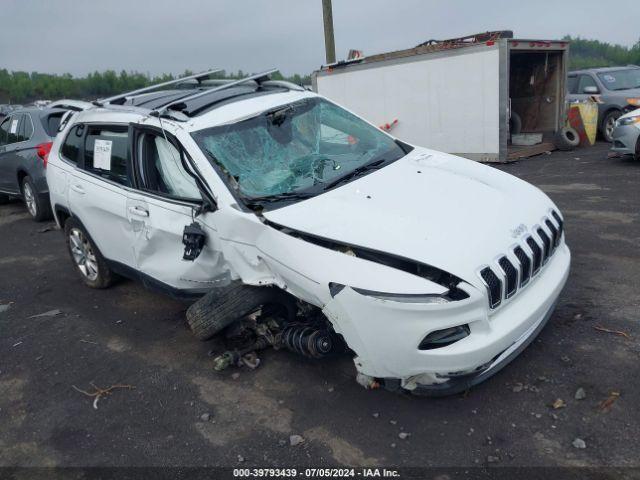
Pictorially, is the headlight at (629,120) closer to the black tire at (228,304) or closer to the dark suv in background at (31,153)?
the black tire at (228,304)

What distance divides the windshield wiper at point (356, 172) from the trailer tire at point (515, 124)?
9851 mm

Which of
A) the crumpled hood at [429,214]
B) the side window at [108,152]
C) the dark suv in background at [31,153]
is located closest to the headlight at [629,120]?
the crumpled hood at [429,214]

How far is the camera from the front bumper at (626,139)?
9109 millimetres

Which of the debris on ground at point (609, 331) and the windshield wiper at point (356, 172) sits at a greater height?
the windshield wiper at point (356, 172)

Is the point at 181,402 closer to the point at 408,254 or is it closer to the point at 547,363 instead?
the point at 408,254

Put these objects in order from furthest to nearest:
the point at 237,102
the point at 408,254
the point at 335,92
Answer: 1. the point at 335,92
2. the point at 237,102
3. the point at 408,254

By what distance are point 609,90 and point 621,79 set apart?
55 centimetres

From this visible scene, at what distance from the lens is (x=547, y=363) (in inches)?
135

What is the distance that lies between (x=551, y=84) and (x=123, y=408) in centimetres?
1177

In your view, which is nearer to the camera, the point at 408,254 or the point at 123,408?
the point at 408,254

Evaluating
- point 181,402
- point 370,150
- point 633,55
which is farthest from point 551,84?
point 633,55

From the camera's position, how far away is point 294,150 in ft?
13.1

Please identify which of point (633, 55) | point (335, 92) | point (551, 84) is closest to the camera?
point (551, 84)

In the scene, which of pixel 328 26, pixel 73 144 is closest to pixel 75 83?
pixel 328 26
